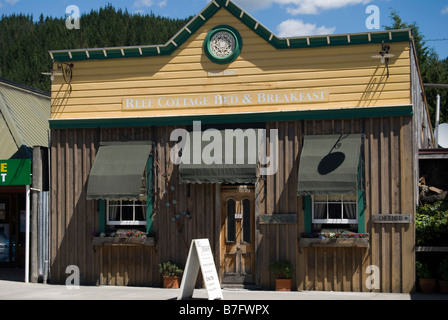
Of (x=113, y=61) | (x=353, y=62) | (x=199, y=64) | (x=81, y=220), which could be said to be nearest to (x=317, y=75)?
(x=353, y=62)

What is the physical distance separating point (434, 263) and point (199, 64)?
23.1 feet

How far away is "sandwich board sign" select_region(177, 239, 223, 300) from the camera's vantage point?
43.2 ft

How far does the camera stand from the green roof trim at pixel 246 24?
15.4 metres

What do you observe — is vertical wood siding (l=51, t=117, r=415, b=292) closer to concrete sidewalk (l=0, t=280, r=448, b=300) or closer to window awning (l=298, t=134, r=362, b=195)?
window awning (l=298, t=134, r=362, b=195)

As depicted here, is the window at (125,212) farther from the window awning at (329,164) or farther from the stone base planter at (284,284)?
the window awning at (329,164)

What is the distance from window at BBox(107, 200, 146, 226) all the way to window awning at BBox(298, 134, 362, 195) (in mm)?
4111

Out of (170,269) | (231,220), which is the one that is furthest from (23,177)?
(231,220)

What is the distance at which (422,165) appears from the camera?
17438 mm

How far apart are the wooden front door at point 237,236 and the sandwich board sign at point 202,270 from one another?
8.28 feet

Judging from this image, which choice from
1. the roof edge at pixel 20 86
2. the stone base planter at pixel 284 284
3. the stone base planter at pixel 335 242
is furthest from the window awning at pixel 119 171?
the roof edge at pixel 20 86

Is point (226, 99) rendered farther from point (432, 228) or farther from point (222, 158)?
point (432, 228)

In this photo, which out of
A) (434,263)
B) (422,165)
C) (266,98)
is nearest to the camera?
(434,263)

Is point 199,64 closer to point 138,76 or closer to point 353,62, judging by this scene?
point 138,76

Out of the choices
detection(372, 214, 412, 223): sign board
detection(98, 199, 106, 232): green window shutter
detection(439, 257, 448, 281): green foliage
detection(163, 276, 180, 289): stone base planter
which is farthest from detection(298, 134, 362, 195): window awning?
detection(98, 199, 106, 232): green window shutter
